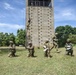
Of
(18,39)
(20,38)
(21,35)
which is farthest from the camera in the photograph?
(18,39)

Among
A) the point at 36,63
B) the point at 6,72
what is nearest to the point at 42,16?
the point at 36,63

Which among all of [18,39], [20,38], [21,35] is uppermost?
[21,35]

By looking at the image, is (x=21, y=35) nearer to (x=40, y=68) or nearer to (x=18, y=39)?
(x=18, y=39)

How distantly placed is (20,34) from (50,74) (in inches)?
3176

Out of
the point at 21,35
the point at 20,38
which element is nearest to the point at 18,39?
the point at 20,38

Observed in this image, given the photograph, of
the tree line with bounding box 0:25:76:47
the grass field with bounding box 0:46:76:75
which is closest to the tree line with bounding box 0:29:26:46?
the tree line with bounding box 0:25:76:47

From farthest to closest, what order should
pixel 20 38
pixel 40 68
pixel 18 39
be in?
pixel 18 39, pixel 20 38, pixel 40 68

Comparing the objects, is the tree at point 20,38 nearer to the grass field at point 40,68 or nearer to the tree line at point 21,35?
the tree line at point 21,35

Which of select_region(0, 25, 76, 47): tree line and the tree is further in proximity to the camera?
select_region(0, 25, 76, 47): tree line

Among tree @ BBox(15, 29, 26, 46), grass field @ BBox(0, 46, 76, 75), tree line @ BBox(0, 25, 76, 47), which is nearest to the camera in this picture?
grass field @ BBox(0, 46, 76, 75)

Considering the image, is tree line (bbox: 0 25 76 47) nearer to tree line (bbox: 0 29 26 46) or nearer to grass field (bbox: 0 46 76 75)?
tree line (bbox: 0 29 26 46)

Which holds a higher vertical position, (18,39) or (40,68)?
(18,39)

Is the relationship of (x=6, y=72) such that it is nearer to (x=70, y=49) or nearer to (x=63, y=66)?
(x=63, y=66)

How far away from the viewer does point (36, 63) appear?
16484 millimetres
